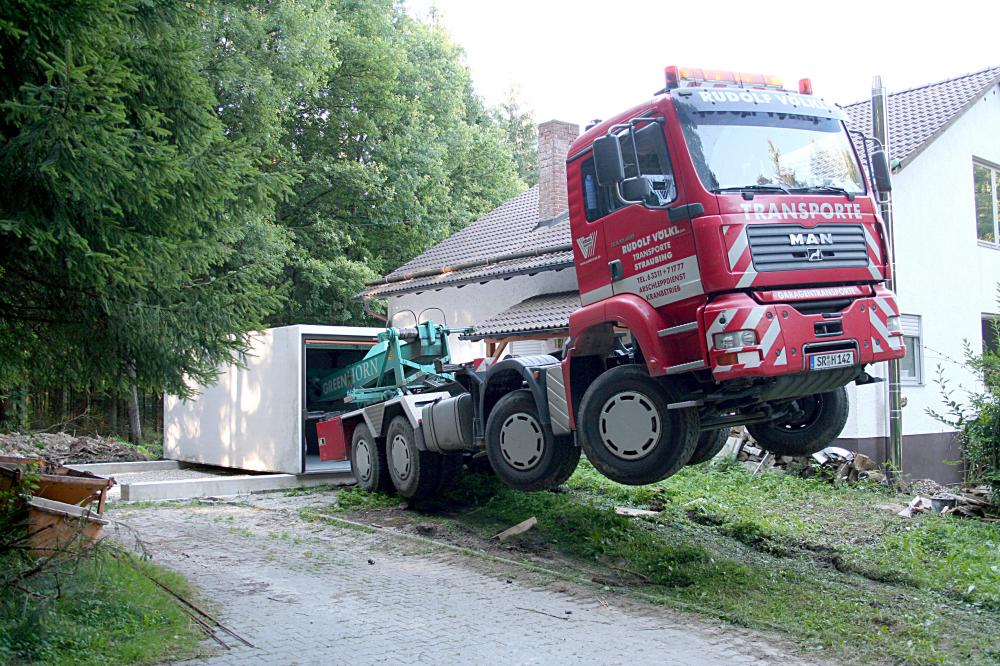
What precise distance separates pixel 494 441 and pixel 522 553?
1339 millimetres

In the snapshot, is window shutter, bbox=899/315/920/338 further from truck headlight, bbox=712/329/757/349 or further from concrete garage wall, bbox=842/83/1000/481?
truck headlight, bbox=712/329/757/349

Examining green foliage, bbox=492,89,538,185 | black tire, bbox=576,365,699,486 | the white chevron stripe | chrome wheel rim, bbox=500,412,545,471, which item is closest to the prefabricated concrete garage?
chrome wheel rim, bbox=500,412,545,471

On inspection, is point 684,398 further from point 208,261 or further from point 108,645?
point 108,645

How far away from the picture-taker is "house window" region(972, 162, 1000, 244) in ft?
61.8

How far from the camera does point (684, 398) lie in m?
7.28

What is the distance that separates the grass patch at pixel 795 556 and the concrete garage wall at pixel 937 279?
352cm

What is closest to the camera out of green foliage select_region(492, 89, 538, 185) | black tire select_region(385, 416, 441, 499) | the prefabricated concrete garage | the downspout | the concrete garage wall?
black tire select_region(385, 416, 441, 499)

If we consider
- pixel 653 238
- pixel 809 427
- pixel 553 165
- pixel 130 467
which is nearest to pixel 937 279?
pixel 553 165

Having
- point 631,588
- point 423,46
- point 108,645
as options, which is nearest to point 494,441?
point 631,588

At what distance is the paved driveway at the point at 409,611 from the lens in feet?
20.3

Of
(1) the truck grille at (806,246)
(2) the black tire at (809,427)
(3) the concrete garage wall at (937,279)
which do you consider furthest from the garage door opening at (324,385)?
(1) the truck grille at (806,246)

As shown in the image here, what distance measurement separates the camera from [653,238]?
24.1ft

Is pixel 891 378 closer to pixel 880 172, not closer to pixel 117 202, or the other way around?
pixel 880 172

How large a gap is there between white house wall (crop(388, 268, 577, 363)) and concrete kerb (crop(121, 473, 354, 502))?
398 cm
